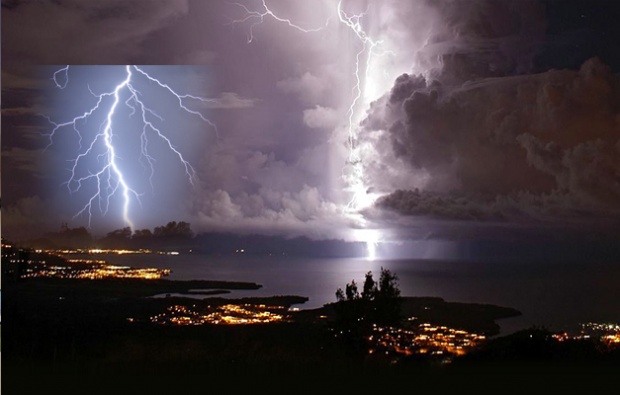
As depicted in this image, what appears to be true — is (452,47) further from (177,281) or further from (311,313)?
(177,281)

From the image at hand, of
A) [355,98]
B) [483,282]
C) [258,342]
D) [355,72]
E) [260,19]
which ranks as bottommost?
[258,342]

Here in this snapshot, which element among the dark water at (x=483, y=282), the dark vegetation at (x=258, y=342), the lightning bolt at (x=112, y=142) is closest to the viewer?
the dark vegetation at (x=258, y=342)

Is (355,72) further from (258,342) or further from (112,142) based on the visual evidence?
(258,342)

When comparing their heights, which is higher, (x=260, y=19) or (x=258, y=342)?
(x=260, y=19)

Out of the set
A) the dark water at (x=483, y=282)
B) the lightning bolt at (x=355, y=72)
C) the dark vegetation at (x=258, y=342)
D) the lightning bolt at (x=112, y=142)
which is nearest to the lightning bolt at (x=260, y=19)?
the lightning bolt at (x=355, y=72)

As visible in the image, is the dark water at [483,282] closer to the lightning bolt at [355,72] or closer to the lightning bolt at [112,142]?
the lightning bolt at [355,72]

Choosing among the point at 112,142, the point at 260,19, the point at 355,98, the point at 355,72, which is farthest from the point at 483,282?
the point at 112,142

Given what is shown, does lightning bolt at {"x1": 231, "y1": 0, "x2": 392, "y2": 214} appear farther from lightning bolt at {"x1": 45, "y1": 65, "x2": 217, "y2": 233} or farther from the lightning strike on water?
lightning bolt at {"x1": 45, "y1": 65, "x2": 217, "y2": 233}
